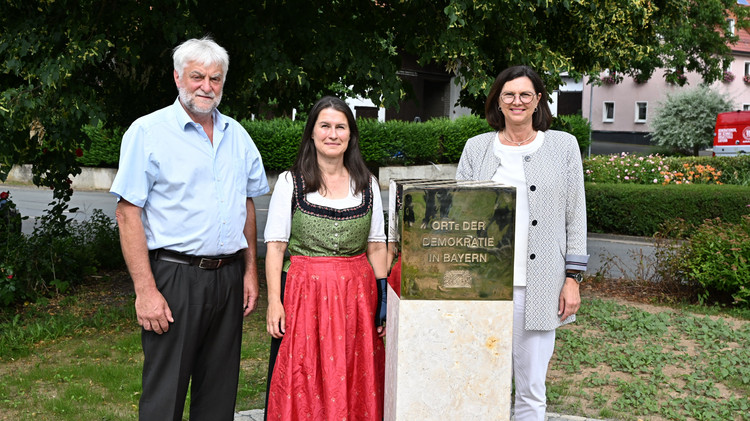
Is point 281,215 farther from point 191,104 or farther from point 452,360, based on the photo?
point 452,360

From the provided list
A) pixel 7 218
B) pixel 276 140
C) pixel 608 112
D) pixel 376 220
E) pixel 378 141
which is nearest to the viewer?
pixel 376 220

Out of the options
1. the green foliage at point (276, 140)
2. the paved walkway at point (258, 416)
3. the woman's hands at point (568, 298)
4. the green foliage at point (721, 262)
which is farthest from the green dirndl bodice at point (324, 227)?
the green foliage at point (276, 140)

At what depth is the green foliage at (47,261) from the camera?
24.2ft

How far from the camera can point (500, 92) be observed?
132 inches

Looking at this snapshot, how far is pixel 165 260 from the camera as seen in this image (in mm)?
3197

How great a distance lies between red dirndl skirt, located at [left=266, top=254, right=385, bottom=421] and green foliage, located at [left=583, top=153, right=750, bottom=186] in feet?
44.3

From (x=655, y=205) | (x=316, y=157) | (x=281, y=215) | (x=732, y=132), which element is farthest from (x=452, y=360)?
(x=732, y=132)

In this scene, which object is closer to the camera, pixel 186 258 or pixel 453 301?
pixel 453 301

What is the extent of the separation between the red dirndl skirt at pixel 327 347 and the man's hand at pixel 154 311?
55 centimetres

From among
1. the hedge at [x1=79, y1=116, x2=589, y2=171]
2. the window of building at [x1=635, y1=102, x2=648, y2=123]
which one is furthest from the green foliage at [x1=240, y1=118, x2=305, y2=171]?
the window of building at [x1=635, y1=102, x2=648, y2=123]

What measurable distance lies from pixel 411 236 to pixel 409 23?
4932mm

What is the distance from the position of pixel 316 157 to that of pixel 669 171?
1448 centimetres

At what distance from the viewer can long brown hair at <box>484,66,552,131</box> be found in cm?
329

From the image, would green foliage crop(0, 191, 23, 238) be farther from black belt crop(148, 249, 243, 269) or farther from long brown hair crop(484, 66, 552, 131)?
long brown hair crop(484, 66, 552, 131)
